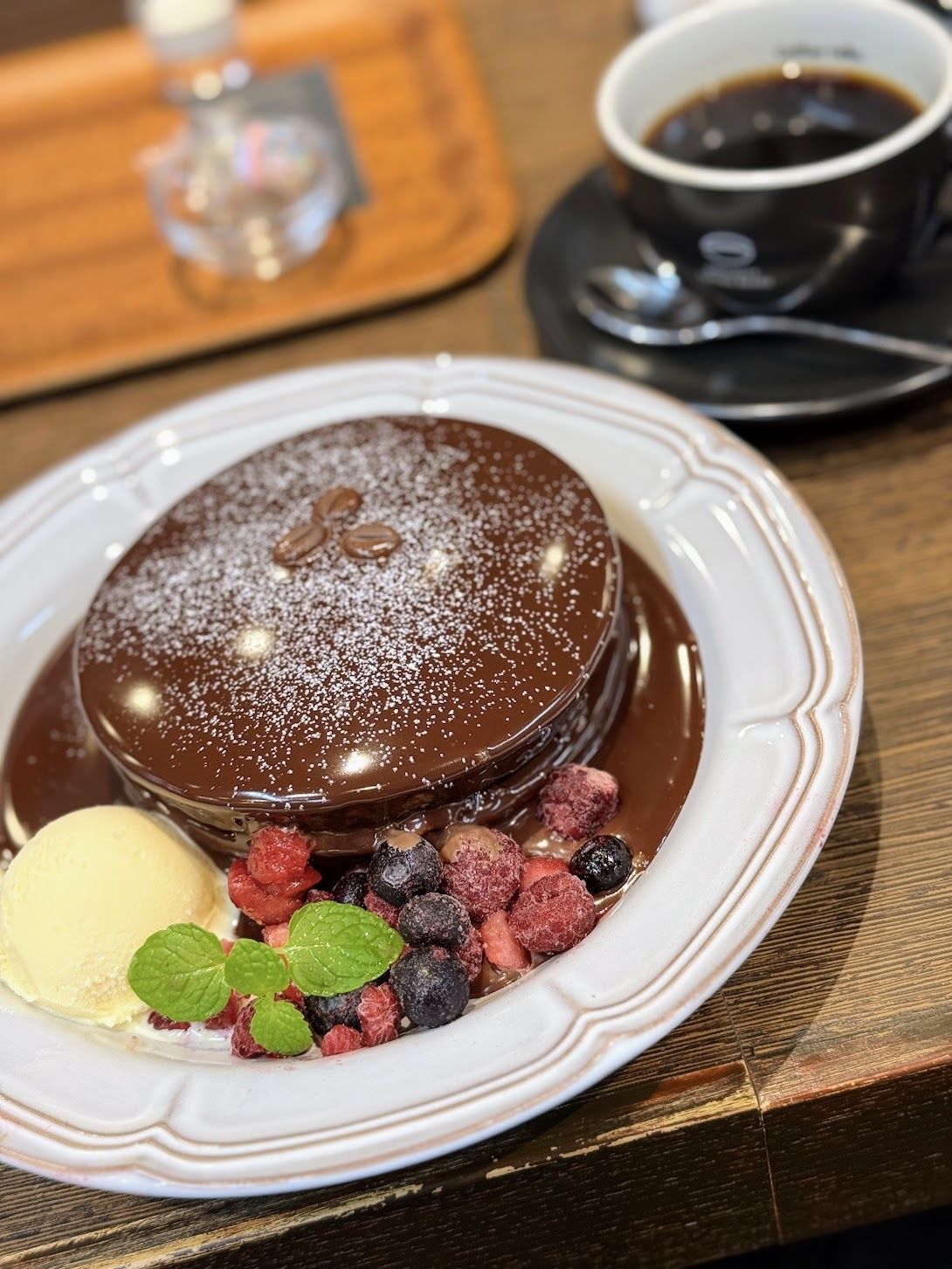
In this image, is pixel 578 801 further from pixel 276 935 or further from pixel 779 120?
pixel 779 120

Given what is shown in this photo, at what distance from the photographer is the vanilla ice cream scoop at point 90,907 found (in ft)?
3.31

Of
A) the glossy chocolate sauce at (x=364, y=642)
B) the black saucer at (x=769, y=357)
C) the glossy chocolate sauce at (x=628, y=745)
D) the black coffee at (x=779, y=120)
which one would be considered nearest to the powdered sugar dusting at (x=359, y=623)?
the glossy chocolate sauce at (x=364, y=642)

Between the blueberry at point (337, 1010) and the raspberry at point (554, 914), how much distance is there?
0.14 m

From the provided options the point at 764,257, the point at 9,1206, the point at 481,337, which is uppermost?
the point at 764,257

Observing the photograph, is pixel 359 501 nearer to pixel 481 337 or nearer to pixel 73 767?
pixel 73 767

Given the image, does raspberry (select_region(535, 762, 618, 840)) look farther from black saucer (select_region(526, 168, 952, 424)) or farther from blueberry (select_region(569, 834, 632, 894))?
black saucer (select_region(526, 168, 952, 424))

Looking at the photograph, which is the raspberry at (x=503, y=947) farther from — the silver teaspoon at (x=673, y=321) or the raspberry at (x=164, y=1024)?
the silver teaspoon at (x=673, y=321)

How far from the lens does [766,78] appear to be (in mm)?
1482

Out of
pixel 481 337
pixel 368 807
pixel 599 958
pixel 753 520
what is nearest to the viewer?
pixel 599 958

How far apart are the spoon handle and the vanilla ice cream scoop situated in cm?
86

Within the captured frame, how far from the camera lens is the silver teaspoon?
1.37 metres

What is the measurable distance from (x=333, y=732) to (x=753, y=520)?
458mm

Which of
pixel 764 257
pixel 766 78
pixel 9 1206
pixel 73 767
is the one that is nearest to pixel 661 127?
pixel 766 78

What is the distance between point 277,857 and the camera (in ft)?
3.36
